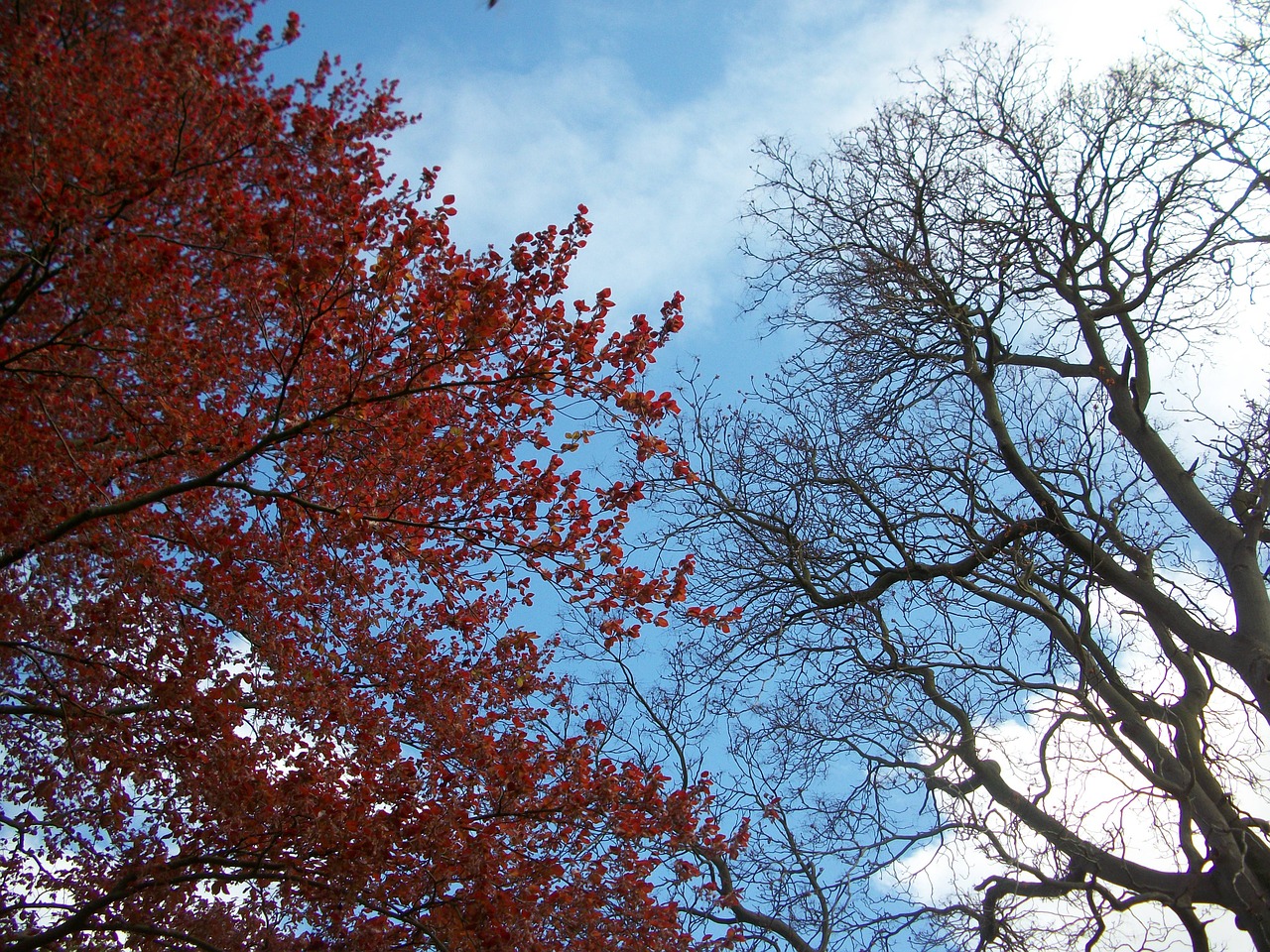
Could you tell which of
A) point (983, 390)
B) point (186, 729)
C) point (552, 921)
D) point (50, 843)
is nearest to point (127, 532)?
point (186, 729)

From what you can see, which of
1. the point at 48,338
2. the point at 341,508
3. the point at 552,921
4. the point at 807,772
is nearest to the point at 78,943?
the point at 552,921

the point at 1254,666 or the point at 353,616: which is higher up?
the point at 353,616

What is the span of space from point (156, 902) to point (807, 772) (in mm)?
5744

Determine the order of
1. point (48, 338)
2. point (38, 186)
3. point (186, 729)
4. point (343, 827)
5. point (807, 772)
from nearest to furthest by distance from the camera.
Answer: point (38, 186) → point (48, 338) → point (343, 827) → point (186, 729) → point (807, 772)

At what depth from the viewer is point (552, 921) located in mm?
7043

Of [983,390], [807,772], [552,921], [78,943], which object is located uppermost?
[983,390]

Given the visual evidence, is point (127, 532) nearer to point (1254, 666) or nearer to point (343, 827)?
point (343, 827)

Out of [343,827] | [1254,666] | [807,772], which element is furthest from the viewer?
[807,772]

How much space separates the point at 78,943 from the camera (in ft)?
22.5

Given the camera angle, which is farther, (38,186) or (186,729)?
(186,729)

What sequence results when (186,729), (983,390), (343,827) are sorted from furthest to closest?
(983,390) → (186,729) → (343,827)

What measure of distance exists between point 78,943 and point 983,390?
9575 mm

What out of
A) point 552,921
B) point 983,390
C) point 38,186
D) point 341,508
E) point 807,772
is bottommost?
point 552,921

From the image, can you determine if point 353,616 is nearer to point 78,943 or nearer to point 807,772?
point 78,943
